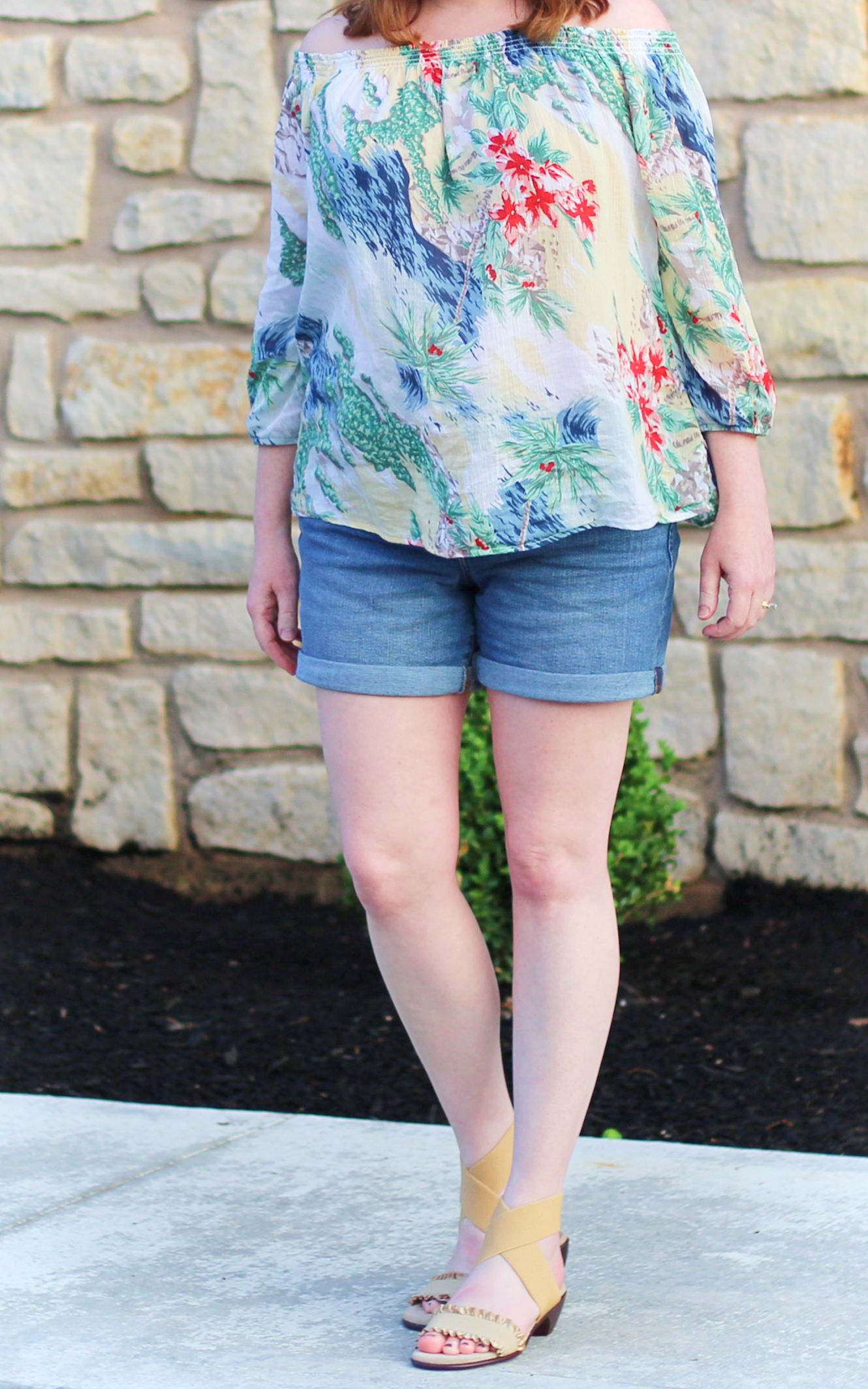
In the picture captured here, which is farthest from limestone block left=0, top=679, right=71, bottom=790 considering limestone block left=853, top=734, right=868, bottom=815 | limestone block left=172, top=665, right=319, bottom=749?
limestone block left=853, top=734, right=868, bottom=815

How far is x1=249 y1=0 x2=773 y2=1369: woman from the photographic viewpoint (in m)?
1.56

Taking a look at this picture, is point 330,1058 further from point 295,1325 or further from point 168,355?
point 168,355

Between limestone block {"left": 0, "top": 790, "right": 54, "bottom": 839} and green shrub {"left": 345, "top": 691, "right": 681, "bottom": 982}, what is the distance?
4.44ft

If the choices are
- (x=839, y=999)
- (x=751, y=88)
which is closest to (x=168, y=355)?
(x=751, y=88)

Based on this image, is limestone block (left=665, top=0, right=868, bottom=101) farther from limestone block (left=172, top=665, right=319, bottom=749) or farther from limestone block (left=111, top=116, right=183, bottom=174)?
limestone block (left=172, top=665, right=319, bottom=749)

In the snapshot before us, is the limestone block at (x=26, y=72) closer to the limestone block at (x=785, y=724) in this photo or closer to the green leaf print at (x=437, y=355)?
the limestone block at (x=785, y=724)

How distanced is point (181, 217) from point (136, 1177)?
2401mm

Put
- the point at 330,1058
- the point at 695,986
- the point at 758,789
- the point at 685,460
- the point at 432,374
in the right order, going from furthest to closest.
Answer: the point at 758,789
the point at 695,986
the point at 330,1058
the point at 685,460
the point at 432,374

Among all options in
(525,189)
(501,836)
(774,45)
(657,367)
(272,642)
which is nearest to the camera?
(525,189)

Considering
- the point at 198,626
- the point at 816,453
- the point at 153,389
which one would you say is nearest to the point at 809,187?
the point at 816,453

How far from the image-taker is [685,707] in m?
3.60

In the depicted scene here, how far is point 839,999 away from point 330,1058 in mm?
1070

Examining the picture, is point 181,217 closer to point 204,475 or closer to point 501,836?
point 204,475

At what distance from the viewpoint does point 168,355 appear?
3.72 m
